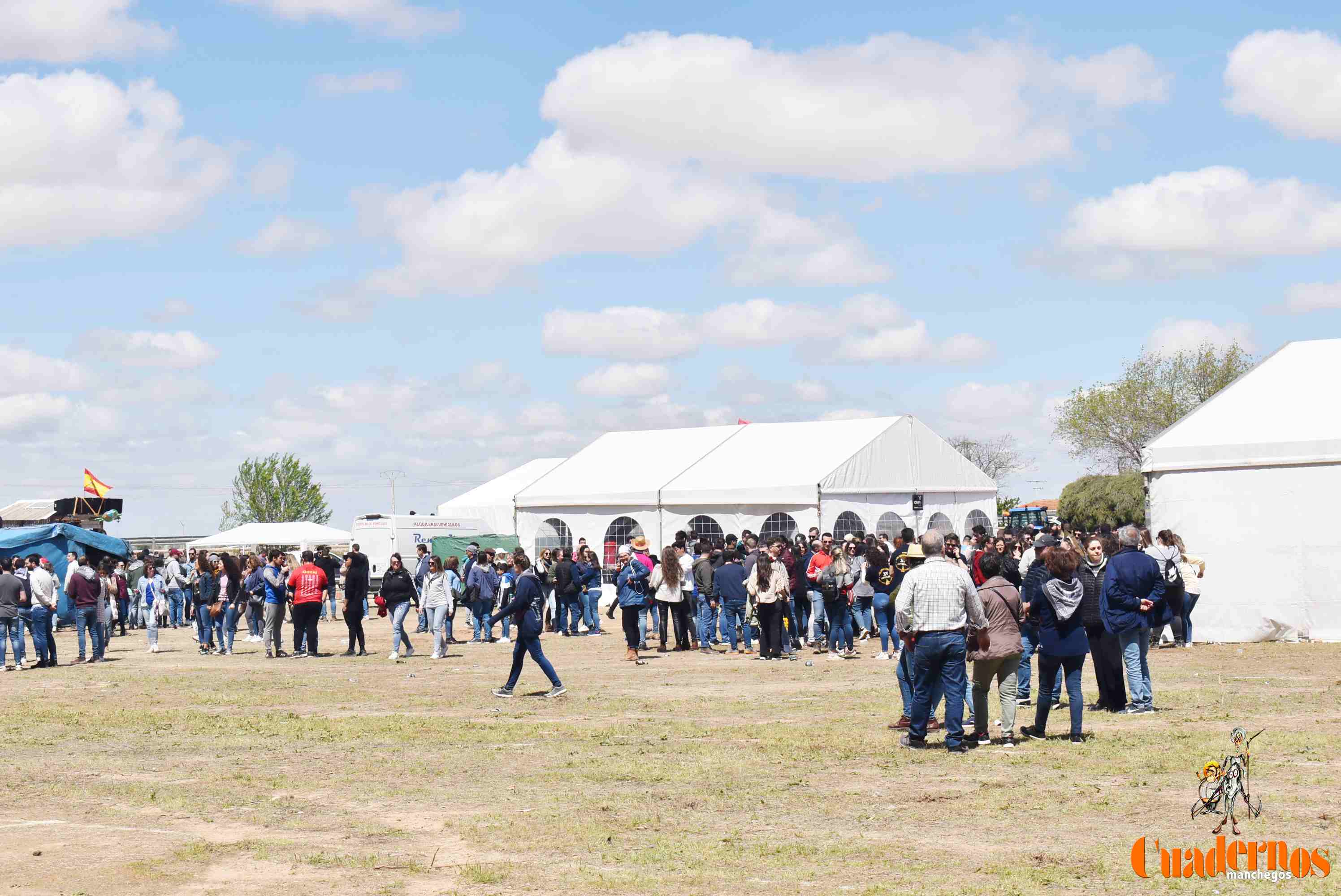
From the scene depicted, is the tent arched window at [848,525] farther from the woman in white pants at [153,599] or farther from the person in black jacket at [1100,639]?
the person in black jacket at [1100,639]

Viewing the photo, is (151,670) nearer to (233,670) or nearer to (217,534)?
(233,670)

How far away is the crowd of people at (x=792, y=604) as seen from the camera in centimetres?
1020

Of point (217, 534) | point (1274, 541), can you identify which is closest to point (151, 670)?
point (1274, 541)

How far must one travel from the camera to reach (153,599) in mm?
23078

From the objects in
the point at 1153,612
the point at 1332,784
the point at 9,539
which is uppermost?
the point at 9,539

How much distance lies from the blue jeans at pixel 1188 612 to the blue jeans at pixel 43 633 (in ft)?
51.0

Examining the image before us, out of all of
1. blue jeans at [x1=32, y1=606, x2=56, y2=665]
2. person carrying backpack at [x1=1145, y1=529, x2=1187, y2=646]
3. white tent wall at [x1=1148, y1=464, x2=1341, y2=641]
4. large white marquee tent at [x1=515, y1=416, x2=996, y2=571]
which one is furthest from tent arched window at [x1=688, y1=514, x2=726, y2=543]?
blue jeans at [x1=32, y1=606, x2=56, y2=665]

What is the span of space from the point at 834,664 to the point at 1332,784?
9.23 metres

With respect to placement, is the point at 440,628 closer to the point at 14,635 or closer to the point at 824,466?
the point at 14,635

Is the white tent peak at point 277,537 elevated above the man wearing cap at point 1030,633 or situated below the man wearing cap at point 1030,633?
above

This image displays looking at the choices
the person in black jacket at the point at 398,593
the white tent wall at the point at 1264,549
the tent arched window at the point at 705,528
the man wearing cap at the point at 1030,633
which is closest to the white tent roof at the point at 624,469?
the tent arched window at the point at 705,528

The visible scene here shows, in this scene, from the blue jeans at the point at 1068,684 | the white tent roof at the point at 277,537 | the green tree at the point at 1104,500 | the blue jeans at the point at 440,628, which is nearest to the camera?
the blue jeans at the point at 1068,684

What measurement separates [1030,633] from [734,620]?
342 inches

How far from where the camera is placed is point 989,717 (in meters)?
12.1
